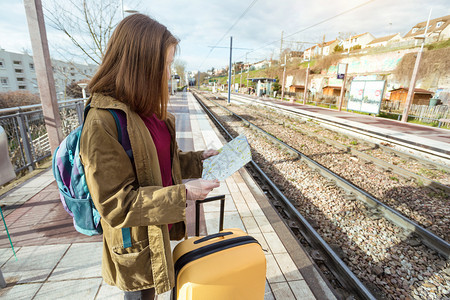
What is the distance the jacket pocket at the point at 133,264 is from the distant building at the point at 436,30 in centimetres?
3838

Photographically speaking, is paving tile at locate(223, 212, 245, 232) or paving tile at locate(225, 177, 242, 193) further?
paving tile at locate(225, 177, 242, 193)

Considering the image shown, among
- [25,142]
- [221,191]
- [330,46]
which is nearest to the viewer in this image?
[221,191]

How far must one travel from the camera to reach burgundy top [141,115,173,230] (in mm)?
1400

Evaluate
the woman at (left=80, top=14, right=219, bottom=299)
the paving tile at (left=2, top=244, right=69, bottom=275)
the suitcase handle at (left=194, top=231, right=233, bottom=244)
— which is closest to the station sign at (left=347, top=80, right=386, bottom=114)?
the suitcase handle at (left=194, top=231, right=233, bottom=244)

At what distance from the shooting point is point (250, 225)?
3525 millimetres

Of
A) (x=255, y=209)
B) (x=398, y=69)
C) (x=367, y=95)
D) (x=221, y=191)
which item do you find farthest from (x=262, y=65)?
(x=255, y=209)

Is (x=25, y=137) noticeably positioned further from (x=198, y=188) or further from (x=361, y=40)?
(x=361, y=40)

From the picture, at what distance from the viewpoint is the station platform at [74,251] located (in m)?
2.34

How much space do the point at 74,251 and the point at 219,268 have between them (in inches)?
92.3

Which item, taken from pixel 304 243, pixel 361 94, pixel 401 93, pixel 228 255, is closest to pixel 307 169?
pixel 304 243

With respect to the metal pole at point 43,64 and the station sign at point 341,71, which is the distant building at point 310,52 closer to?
the station sign at point 341,71

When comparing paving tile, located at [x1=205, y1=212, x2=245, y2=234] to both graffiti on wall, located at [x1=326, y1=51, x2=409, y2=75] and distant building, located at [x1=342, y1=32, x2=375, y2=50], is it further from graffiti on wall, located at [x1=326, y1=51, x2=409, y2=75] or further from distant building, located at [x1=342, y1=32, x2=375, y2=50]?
distant building, located at [x1=342, y1=32, x2=375, y2=50]

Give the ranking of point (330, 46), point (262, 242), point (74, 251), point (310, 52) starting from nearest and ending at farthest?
point (74, 251), point (262, 242), point (330, 46), point (310, 52)

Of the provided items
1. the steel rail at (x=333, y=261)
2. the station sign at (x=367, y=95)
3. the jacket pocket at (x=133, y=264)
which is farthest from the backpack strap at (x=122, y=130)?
the station sign at (x=367, y=95)
